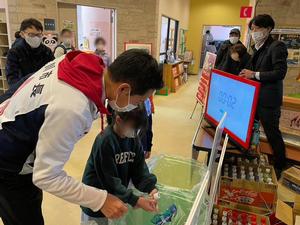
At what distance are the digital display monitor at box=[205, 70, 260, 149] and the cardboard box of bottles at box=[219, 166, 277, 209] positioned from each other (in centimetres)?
22

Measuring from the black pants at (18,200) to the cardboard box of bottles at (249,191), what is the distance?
107 cm

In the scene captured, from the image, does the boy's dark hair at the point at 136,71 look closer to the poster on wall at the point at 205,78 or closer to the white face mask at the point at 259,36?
the white face mask at the point at 259,36

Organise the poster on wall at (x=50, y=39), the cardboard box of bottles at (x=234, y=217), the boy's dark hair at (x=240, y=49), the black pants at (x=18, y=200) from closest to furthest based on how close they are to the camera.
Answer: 1. the black pants at (x=18, y=200)
2. the cardboard box of bottles at (x=234, y=217)
3. the boy's dark hair at (x=240, y=49)
4. the poster on wall at (x=50, y=39)

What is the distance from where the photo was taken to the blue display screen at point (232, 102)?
1.61 metres

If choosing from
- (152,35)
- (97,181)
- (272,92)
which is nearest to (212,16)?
(152,35)

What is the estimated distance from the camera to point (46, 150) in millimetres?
788

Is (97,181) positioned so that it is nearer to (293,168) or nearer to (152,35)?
(293,168)

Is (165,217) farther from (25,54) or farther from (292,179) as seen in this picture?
(25,54)

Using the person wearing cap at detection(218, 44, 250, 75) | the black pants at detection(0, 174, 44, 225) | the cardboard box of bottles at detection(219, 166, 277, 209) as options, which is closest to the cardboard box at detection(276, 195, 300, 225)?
the cardboard box of bottles at detection(219, 166, 277, 209)

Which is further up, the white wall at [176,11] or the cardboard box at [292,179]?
the white wall at [176,11]

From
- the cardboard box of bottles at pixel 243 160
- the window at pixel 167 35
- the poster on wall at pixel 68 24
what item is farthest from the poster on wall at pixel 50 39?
the cardboard box of bottles at pixel 243 160

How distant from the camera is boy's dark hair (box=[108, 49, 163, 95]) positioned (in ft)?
2.87

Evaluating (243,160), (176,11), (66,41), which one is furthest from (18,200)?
(176,11)

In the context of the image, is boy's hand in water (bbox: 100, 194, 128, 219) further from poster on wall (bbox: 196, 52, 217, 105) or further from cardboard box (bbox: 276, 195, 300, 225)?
poster on wall (bbox: 196, 52, 217, 105)
